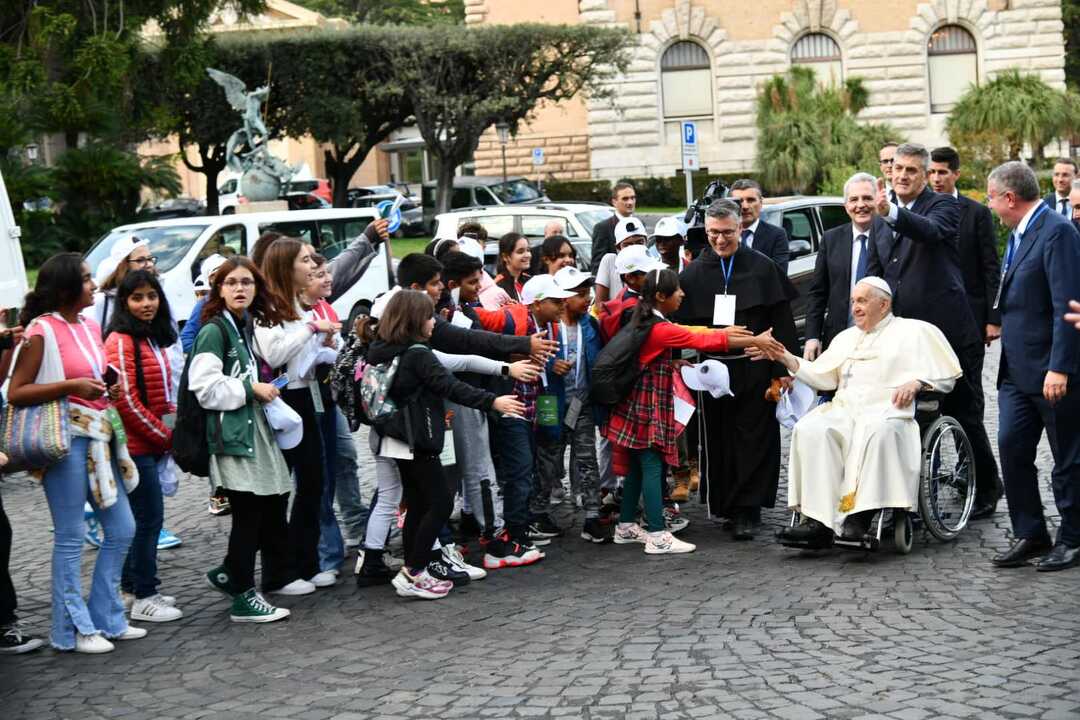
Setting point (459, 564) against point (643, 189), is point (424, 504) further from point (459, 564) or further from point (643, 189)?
point (643, 189)

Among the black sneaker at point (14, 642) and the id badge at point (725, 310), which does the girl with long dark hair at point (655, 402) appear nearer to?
the id badge at point (725, 310)

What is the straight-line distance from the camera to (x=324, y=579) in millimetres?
7969

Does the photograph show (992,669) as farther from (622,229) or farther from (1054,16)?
(1054,16)

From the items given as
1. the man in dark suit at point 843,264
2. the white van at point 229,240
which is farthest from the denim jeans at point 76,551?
the white van at point 229,240

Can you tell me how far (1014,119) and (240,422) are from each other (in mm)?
31000

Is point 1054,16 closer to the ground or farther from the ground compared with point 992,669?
farther from the ground

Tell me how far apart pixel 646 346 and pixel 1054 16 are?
4142cm

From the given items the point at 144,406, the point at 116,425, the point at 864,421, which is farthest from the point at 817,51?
the point at 116,425

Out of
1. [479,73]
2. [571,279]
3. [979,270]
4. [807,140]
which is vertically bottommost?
[979,270]

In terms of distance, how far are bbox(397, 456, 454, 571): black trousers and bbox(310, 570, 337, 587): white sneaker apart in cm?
53

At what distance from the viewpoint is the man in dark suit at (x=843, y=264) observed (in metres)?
8.93

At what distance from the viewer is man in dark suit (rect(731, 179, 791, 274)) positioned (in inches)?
401

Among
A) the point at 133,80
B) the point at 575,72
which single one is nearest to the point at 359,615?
the point at 133,80

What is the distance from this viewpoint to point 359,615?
7.37 m
